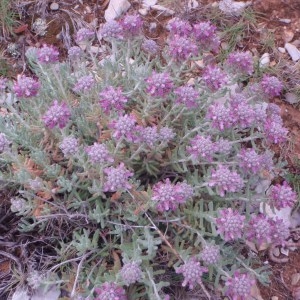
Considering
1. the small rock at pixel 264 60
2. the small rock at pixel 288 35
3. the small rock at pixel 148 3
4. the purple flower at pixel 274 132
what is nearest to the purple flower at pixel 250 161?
the purple flower at pixel 274 132

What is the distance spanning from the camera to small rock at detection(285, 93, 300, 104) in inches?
150

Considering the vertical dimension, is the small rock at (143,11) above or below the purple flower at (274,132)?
above

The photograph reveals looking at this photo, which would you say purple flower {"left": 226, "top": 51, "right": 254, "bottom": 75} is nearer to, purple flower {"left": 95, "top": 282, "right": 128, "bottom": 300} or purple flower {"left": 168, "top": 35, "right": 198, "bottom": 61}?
purple flower {"left": 168, "top": 35, "right": 198, "bottom": 61}

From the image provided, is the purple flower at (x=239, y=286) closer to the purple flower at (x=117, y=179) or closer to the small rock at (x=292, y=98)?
the purple flower at (x=117, y=179)

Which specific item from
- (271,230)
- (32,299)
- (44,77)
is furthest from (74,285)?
(44,77)

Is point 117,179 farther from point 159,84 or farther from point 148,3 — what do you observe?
point 148,3

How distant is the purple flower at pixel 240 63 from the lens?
8.96 feet

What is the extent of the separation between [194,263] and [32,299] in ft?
3.19

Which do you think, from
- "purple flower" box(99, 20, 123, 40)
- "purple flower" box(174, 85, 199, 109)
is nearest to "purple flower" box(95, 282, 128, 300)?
"purple flower" box(174, 85, 199, 109)

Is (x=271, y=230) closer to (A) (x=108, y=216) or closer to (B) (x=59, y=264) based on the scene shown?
(A) (x=108, y=216)

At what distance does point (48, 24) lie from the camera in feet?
13.1

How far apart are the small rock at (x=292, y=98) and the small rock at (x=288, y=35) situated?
549 mm

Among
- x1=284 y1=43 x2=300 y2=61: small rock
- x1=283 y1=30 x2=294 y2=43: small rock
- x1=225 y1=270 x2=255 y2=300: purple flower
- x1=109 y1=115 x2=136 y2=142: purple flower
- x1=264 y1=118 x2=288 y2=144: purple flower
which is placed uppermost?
x1=109 y1=115 x2=136 y2=142: purple flower

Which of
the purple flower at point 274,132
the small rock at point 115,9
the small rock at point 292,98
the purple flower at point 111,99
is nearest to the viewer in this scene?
the purple flower at point 111,99
